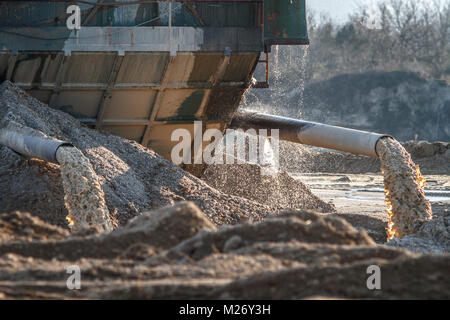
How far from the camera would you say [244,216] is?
10.6 m

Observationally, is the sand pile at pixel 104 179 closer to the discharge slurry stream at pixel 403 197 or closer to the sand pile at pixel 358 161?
the discharge slurry stream at pixel 403 197

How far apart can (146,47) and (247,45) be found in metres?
1.55

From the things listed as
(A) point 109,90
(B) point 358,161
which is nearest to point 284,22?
(A) point 109,90

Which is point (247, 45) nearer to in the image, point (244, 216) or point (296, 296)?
point (244, 216)

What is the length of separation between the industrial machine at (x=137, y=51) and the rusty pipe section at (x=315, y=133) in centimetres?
3

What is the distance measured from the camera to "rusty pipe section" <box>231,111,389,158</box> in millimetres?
11078

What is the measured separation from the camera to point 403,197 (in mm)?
9953

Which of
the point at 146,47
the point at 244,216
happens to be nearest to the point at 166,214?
the point at 244,216

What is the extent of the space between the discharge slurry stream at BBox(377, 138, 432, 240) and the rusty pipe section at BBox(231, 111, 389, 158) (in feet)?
2.19

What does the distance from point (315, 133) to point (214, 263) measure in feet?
24.3

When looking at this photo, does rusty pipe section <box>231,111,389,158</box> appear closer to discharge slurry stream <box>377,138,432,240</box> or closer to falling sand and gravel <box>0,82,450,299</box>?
discharge slurry stream <box>377,138,432,240</box>

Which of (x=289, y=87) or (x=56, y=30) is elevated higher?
(x=289, y=87)

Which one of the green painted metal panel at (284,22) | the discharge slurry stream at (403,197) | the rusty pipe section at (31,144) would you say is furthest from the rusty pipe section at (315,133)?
the rusty pipe section at (31,144)

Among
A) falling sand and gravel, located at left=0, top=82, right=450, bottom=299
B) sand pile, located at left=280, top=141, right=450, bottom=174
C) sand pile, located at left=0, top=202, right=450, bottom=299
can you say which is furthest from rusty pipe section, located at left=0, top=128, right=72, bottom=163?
sand pile, located at left=280, top=141, right=450, bottom=174
